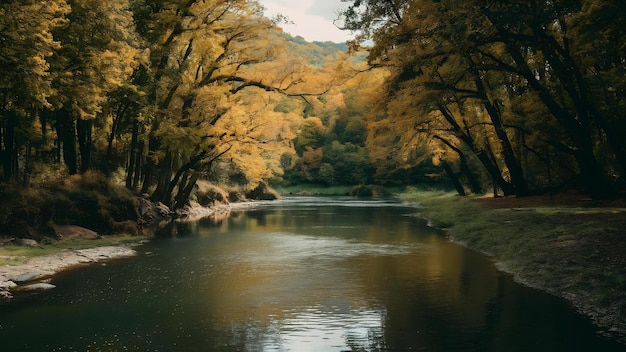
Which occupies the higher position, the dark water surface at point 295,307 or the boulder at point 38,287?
the boulder at point 38,287

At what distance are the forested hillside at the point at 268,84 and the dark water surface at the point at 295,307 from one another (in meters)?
7.86

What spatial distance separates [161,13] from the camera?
99.0 ft

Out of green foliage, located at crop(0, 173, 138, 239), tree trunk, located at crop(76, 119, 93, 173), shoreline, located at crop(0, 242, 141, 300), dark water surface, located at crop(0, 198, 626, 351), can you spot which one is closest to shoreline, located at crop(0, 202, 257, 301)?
shoreline, located at crop(0, 242, 141, 300)

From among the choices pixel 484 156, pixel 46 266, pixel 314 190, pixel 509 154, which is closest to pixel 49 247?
pixel 46 266

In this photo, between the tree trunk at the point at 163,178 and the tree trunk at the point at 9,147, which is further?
the tree trunk at the point at 163,178

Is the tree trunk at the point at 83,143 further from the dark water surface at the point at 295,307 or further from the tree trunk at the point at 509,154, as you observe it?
the tree trunk at the point at 509,154

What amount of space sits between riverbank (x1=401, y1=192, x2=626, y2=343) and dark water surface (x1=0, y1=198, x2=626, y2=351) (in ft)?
1.75

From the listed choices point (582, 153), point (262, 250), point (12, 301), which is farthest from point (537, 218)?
point (12, 301)

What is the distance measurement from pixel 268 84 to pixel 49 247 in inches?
784

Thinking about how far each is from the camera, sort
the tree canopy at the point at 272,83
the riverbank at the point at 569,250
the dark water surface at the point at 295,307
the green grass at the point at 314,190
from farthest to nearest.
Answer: the green grass at the point at 314,190, the tree canopy at the point at 272,83, the riverbank at the point at 569,250, the dark water surface at the point at 295,307

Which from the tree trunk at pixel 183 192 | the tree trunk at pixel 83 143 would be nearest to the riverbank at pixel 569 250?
the tree trunk at pixel 83 143

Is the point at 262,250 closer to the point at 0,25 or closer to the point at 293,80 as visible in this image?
the point at 0,25

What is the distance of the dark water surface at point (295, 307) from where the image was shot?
30.2 ft

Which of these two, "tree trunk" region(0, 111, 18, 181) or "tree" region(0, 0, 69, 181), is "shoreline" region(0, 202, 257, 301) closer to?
"tree trunk" region(0, 111, 18, 181)
